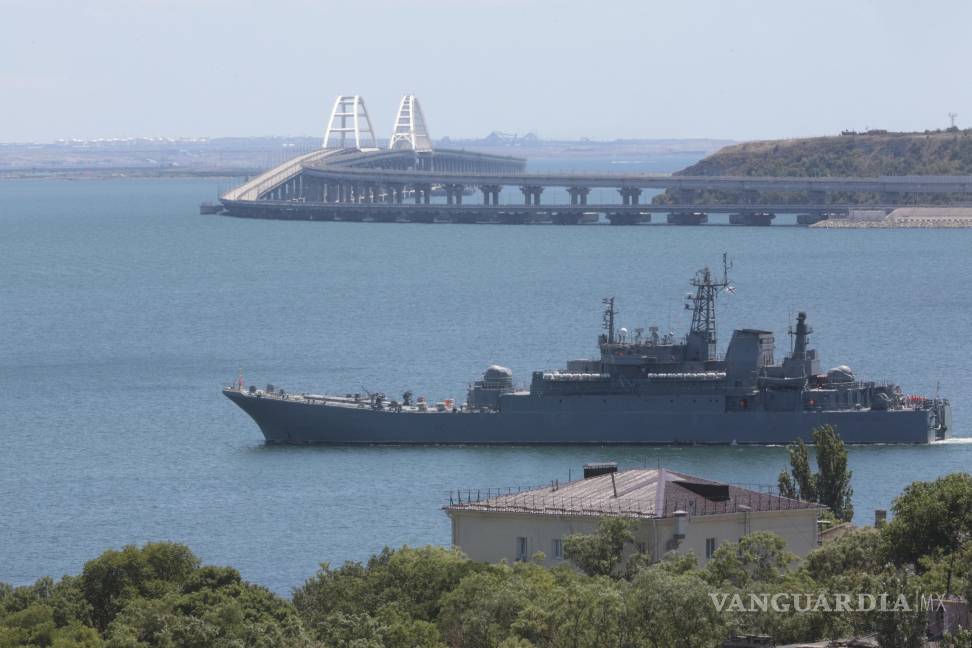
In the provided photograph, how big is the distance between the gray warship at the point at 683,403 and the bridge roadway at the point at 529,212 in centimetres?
9779

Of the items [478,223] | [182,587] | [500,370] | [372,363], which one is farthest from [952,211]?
[182,587]

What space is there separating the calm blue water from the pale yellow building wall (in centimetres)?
619

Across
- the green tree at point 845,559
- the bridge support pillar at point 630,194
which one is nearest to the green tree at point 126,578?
the green tree at point 845,559

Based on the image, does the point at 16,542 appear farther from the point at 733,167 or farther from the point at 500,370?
the point at 733,167

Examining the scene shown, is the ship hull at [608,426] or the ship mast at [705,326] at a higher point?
the ship mast at [705,326]

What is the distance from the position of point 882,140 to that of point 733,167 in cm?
1287

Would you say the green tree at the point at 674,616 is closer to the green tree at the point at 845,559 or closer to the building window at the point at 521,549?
the green tree at the point at 845,559

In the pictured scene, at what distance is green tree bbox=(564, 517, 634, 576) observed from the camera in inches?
1383

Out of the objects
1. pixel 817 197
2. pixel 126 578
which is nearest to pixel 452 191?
pixel 817 197

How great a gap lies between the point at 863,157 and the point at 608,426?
12859 cm

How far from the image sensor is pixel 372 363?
79375 mm

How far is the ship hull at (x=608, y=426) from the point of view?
61.3m

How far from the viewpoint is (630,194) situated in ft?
566

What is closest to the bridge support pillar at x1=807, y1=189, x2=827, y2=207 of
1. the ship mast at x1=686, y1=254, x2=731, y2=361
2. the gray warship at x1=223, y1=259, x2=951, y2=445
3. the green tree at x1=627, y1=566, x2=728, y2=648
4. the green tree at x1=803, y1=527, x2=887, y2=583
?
the gray warship at x1=223, y1=259, x2=951, y2=445
